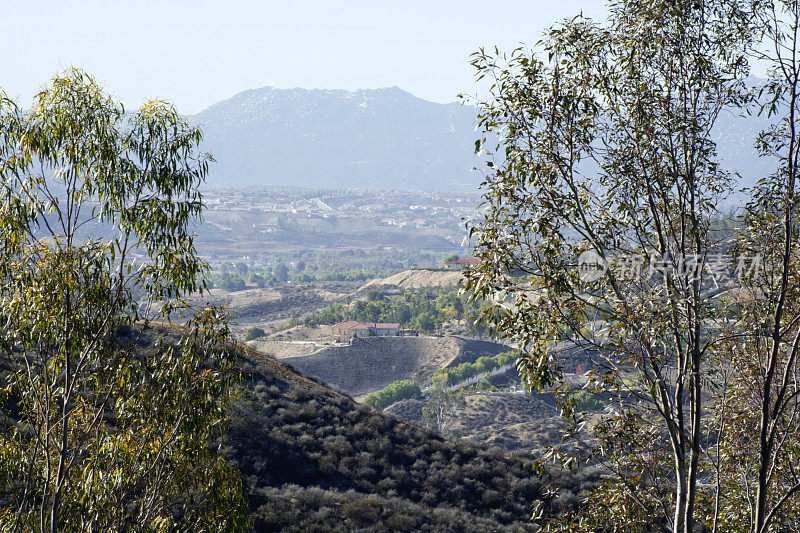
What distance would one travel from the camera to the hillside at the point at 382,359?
72312 millimetres

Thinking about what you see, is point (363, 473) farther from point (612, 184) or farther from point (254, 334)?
point (254, 334)

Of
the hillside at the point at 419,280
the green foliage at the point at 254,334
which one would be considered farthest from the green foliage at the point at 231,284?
the green foliage at the point at 254,334

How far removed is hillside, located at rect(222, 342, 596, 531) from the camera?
47.2ft

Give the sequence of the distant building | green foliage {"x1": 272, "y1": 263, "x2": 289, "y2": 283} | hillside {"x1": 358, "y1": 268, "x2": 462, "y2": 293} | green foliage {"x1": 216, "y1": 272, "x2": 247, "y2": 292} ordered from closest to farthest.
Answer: the distant building → hillside {"x1": 358, "y1": 268, "x2": 462, "y2": 293} → green foliage {"x1": 216, "y1": 272, "x2": 247, "y2": 292} → green foliage {"x1": 272, "y1": 263, "x2": 289, "y2": 283}

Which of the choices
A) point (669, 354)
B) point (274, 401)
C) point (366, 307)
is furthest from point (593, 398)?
point (669, 354)

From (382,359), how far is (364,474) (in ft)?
194

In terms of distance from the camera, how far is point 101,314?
23.4ft

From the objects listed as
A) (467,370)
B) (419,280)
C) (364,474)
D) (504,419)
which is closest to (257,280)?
(419,280)

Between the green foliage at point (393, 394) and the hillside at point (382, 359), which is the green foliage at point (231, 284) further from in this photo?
the green foliage at point (393, 394)

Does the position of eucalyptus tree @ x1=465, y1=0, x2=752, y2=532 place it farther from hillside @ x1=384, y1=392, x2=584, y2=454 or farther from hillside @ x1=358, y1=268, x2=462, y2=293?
hillside @ x1=358, y1=268, x2=462, y2=293

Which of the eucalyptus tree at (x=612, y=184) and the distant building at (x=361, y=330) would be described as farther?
the distant building at (x=361, y=330)

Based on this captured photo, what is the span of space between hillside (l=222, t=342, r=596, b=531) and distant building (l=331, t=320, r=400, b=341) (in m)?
60.0

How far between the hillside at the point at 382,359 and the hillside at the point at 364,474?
47692 mm

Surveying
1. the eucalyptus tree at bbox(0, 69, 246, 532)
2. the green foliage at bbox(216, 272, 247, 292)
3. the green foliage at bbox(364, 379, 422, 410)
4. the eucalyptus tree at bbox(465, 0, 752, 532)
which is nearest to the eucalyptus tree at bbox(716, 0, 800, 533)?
the eucalyptus tree at bbox(465, 0, 752, 532)
